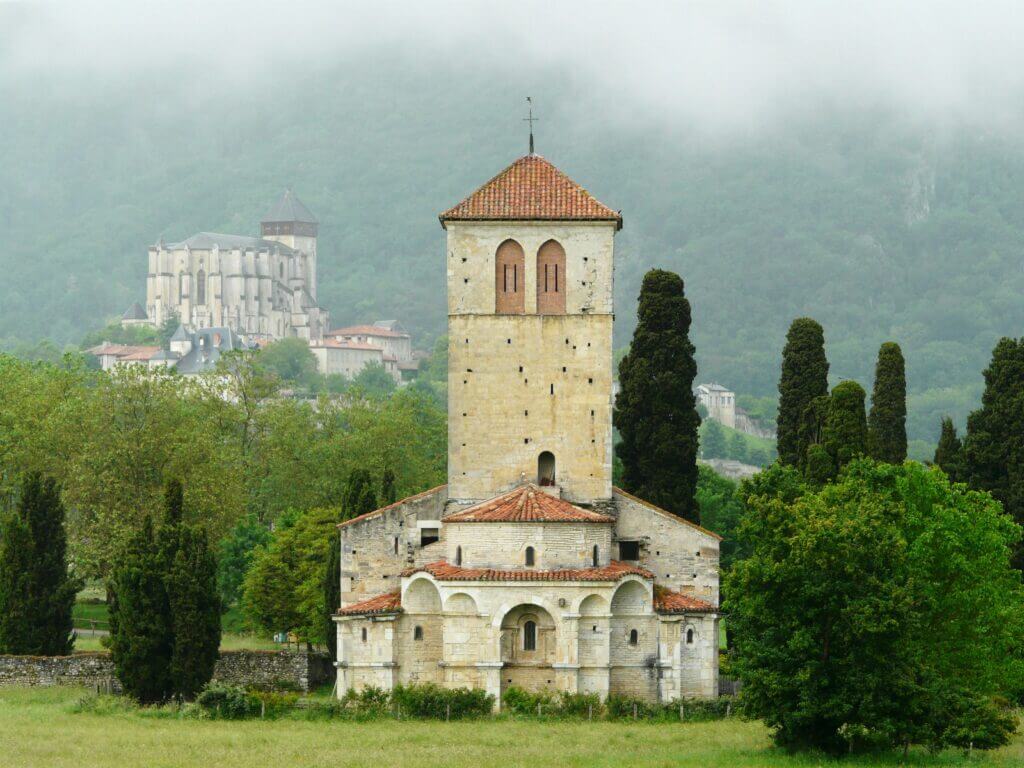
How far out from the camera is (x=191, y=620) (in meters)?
59.0

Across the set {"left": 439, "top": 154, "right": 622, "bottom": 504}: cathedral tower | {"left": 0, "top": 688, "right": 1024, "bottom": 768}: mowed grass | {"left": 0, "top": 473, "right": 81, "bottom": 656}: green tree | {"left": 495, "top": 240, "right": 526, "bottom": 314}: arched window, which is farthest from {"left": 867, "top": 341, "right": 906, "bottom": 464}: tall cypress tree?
{"left": 0, "top": 473, "right": 81, "bottom": 656}: green tree

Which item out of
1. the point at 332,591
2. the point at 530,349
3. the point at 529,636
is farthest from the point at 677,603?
the point at 332,591

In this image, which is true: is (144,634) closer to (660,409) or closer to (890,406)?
(660,409)

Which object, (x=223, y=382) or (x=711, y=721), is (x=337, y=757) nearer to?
(x=711, y=721)

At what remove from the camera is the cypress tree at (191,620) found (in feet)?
193

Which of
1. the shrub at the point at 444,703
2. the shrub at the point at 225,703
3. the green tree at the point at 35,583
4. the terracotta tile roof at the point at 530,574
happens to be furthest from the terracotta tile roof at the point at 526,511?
the green tree at the point at 35,583

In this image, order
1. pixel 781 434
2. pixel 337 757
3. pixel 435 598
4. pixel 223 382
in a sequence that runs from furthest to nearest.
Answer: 1. pixel 223 382
2. pixel 781 434
3. pixel 435 598
4. pixel 337 757

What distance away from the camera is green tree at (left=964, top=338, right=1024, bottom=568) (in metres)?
67.8

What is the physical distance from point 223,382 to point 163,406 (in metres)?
30.7

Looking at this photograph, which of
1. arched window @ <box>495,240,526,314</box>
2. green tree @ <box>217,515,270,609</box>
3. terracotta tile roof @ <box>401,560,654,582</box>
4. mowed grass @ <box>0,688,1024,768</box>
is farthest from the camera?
green tree @ <box>217,515,270,609</box>

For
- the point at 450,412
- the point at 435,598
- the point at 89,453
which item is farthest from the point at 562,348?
the point at 89,453

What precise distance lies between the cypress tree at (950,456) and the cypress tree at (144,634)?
26.0 metres

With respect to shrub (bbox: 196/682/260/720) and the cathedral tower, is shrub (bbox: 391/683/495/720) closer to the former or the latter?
shrub (bbox: 196/682/260/720)

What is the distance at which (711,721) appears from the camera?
5828 centimetres
